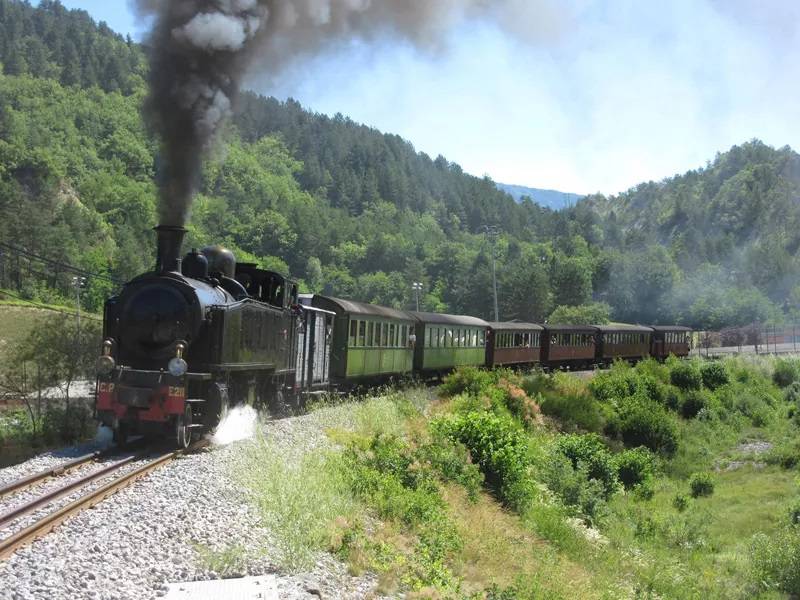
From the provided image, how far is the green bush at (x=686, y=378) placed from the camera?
1704 inches

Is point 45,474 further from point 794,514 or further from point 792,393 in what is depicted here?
point 792,393

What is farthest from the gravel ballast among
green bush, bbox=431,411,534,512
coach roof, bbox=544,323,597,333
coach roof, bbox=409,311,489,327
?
coach roof, bbox=544,323,597,333

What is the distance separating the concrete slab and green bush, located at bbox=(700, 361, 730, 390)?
41146 millimetres

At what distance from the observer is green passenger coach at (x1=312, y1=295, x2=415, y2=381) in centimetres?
2200

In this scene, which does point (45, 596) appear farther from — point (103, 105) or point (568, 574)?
point (103, 105)

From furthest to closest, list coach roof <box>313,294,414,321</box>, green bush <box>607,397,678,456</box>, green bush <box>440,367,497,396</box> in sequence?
green bush <box>607,397,678,456</box> → green bush <box>440,367,497,396</box> → coach roof <box>313,294,414,321</box>

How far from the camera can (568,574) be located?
1155 centimetres

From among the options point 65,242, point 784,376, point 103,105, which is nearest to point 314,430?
point 784,376

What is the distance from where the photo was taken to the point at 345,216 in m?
161

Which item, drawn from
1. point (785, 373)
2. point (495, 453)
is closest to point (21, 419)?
point (495, 453)

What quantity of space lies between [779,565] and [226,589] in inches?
604

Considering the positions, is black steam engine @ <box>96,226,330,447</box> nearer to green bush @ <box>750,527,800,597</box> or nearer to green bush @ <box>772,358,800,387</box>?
green bush @ <box>750,527,800,597</box>

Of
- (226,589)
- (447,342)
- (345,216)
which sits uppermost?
(345,216)

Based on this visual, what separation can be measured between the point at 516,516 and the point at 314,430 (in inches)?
154
